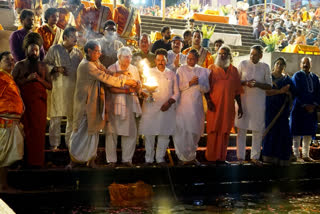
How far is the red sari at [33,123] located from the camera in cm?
575

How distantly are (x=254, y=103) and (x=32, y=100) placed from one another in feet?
12.1

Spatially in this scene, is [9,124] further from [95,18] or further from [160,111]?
[95,18]

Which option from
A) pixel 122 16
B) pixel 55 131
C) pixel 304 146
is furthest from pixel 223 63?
pixel 55 131

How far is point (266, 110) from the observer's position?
7031 mm

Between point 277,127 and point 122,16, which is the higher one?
point 122,16

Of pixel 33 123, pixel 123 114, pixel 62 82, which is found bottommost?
pixel 33 123

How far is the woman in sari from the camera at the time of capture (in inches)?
272

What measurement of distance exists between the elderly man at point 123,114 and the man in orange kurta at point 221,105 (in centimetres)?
130

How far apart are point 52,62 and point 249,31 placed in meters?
14.4

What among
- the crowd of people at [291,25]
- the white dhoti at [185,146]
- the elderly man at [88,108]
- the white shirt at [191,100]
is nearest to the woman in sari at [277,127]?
the white shirt at [191,100]

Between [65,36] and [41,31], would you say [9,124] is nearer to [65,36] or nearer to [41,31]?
[65,36]

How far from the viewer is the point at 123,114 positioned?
19.7ft

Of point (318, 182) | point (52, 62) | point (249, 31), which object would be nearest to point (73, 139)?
point (52, 62)

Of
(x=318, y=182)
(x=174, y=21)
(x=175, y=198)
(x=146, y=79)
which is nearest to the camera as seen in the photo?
(x=175, y=198)
